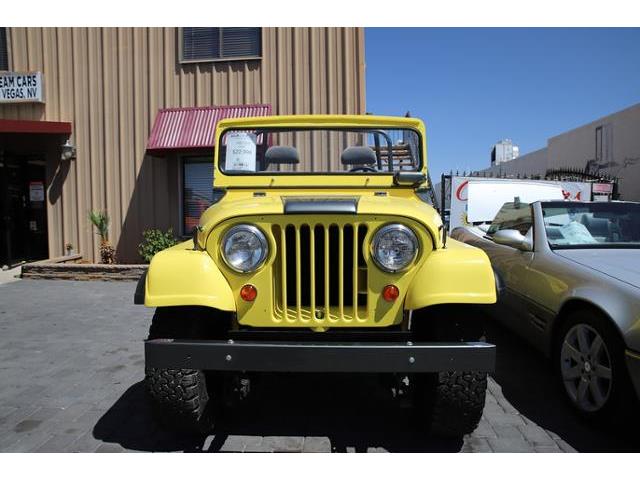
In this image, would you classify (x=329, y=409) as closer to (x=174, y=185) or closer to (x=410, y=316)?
(x=410, y=316)

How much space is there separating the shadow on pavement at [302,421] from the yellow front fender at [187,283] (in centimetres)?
75

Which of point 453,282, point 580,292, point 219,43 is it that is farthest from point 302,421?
point 219,43

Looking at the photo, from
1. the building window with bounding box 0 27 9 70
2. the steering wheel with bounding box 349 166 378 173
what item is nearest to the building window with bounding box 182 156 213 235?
the building window with bounding box 0 27 9 70

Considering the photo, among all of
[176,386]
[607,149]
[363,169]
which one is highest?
[607,149]

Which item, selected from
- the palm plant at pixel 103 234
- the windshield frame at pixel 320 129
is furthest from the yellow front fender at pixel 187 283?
the palm plant at pixel 103 234

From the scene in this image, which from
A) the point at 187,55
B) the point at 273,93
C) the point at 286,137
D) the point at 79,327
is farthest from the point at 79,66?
the point at 286,137

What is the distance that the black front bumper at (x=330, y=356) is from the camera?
2.25 metres

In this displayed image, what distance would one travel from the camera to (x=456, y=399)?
2480mm

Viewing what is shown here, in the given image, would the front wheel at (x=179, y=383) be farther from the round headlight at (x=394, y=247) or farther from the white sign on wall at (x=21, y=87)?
the white sign on wall at (x=21, y=87)

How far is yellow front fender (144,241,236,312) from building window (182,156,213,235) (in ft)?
22.8

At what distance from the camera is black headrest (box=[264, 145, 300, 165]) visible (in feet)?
12.7

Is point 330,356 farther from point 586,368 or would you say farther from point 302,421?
point 586,368

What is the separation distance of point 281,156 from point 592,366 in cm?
260

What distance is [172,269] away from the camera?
244 cm
